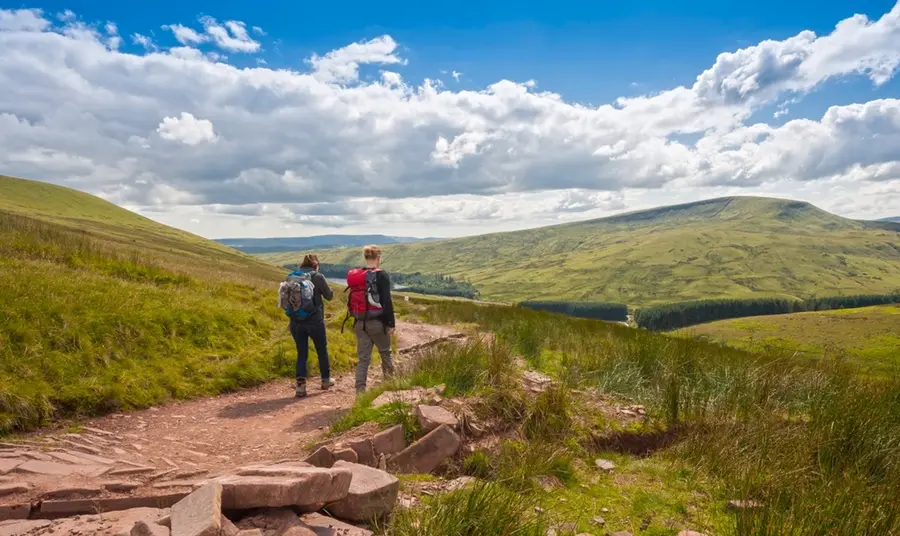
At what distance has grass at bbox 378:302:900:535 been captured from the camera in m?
4.40

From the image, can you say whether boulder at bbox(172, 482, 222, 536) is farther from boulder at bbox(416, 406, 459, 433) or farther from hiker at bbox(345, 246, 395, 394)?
hiker at bbox(345, 246, 395, 394)

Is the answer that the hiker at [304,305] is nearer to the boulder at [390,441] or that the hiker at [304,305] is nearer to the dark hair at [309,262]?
the dark hair at [309,262]

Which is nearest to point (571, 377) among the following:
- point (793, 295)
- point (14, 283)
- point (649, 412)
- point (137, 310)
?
point (649, 412)

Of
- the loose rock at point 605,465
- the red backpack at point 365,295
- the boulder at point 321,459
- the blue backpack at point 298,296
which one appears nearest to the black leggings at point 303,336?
the blue backpack at point 298,296

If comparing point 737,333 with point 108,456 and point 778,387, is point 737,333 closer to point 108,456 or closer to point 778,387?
point 778,387

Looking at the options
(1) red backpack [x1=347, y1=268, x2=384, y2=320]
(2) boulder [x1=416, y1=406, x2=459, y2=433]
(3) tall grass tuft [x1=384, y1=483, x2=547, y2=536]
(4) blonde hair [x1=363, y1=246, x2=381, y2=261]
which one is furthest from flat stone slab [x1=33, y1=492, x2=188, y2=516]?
(4) blonde hair [x1=363, y1=246, x2=381, y2=261]

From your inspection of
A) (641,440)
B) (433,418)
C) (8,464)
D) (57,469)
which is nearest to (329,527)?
(433,418)

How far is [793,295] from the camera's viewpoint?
188m

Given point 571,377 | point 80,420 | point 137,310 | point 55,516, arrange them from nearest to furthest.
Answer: point 55,516
point 80,420
point 571,377
point 137,310

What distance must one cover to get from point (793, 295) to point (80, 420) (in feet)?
742

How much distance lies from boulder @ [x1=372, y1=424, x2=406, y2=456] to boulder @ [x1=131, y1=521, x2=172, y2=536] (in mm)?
2827

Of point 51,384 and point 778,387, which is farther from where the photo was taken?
point 778,387

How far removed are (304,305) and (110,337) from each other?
348 centimetres

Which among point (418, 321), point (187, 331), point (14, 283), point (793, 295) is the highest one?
point (14, 283)
